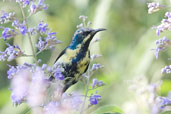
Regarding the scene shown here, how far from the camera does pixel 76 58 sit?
145 centimetres

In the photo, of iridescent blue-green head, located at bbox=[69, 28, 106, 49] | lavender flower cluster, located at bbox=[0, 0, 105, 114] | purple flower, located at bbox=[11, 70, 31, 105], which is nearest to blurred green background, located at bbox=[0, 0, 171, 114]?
iridescent blue-green head, located at bbox=[69, 28, 106, 49]

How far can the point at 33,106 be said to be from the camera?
1051 millimetres

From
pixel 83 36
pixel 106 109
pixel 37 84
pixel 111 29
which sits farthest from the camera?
pixel 111 29

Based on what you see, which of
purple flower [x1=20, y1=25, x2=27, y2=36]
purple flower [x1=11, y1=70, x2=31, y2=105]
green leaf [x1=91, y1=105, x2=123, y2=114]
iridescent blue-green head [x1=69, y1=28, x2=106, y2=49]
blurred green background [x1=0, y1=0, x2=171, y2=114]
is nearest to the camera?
purple flower [x1=11, y1=70, x2=31, y2=105]

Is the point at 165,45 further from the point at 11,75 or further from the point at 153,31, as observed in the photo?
the point at 153,31

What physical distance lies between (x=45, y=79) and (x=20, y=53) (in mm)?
141

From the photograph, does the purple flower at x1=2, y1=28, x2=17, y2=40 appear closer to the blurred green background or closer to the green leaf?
the green leaf

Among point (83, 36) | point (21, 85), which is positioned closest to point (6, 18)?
point (21, 85)

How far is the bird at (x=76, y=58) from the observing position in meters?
1.41

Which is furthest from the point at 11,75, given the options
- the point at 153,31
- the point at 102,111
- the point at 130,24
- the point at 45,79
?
the point at 130,24

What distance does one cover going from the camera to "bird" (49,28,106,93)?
141 centimetres

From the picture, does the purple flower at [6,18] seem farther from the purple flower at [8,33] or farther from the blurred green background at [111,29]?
the blurred green background at [111,29]

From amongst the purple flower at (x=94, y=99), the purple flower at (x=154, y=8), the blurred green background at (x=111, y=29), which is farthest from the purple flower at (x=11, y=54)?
the blurred green background at (x=111, y=29)

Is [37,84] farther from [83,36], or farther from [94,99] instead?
[83,36]
